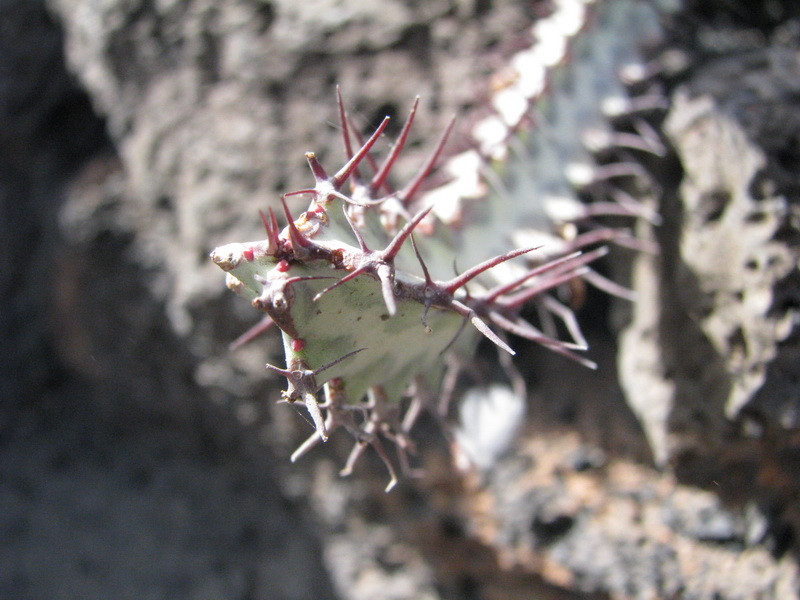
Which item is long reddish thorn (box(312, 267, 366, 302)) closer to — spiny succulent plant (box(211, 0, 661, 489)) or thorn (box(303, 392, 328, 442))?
spiny succulent plant (box(211, 0, 661, 489))

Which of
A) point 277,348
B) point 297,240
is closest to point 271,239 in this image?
point 297,240

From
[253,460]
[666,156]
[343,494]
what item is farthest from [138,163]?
[666,156]

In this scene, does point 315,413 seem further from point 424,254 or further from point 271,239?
point 424,254

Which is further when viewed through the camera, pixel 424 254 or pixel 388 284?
pixel 424 254

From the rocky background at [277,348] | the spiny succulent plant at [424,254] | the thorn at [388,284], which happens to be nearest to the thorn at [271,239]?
the spiny succulent plant at [424,254]

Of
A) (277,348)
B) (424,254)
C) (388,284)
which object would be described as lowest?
(277,348)

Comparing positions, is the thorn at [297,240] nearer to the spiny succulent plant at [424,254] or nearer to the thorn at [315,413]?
the spiny succulent plant at [424,254]
